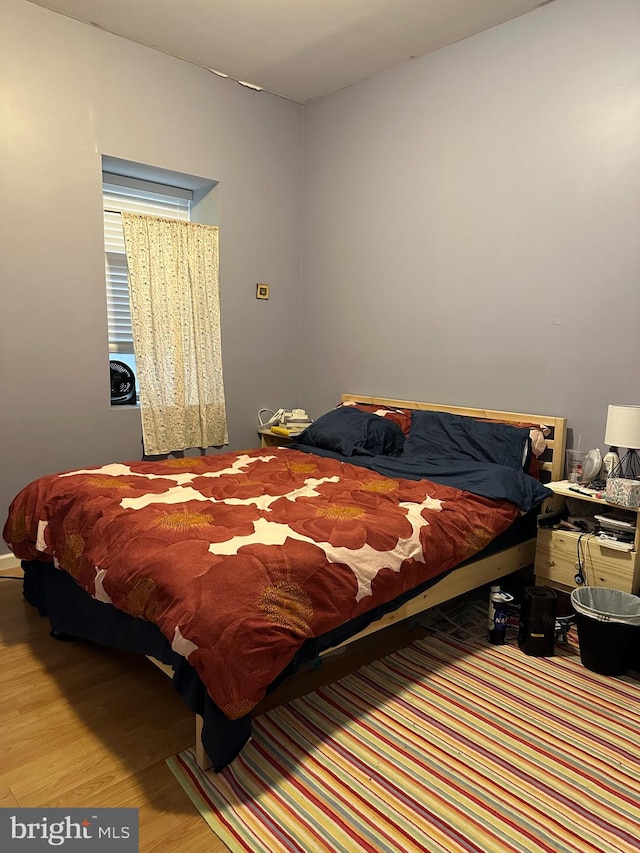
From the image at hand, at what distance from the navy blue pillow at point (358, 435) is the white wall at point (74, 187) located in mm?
1088

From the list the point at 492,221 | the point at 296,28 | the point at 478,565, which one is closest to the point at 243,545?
the point at 478,565

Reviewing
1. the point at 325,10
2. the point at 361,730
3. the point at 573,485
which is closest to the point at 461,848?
the point at 361,730

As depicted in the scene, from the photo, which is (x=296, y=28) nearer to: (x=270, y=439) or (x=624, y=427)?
(x=270, y=439)

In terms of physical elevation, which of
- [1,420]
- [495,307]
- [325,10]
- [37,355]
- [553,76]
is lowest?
[1,420]

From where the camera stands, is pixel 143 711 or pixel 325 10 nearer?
pixel 143 711

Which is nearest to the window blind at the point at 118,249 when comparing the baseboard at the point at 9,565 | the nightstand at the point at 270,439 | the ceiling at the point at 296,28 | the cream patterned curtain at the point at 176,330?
the cream patterned curtain at the point at 176,330

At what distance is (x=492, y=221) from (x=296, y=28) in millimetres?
1546

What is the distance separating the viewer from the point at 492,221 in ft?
10.9

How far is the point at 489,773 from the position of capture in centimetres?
177

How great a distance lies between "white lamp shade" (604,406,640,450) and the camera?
247cm

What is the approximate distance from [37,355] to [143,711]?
2.11m

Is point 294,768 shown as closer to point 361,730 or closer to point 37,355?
point 361,730

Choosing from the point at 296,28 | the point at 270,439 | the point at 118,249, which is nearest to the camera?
the point at 296,28

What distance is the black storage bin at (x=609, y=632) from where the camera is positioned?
7.48ft
